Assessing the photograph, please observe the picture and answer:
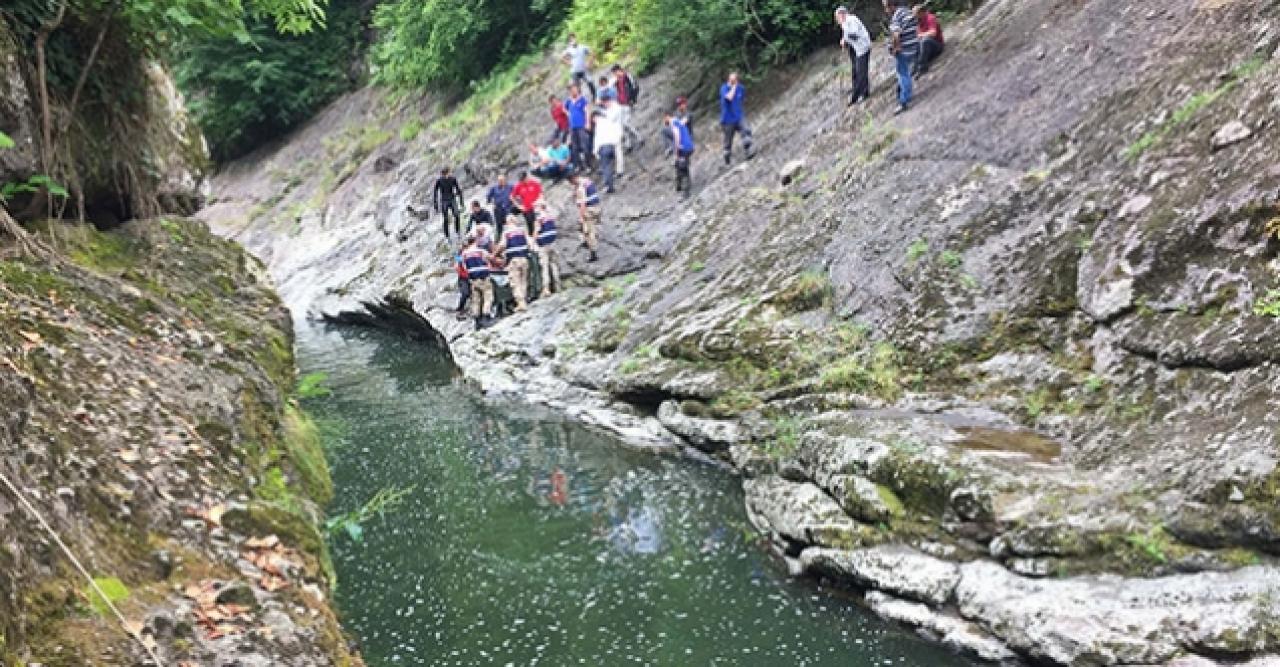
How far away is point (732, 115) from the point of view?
1798cm

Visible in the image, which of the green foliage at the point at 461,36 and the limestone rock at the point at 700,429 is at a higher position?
the green foliage at the point at 461,36

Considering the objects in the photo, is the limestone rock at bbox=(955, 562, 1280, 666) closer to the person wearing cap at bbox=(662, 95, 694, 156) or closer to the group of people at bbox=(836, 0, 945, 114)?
the group of people at bbox=(836, 0, 945, 114)

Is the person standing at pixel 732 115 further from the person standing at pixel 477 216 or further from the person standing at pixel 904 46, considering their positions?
the person standing at pixel 477 216

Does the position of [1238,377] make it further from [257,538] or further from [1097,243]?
[257,538]

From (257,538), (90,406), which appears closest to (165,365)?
(90,406)

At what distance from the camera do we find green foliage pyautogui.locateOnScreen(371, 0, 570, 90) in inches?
1166

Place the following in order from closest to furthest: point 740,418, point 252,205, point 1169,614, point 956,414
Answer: point 1169,614 → point 956,414 → point 740,418 → point 252,205

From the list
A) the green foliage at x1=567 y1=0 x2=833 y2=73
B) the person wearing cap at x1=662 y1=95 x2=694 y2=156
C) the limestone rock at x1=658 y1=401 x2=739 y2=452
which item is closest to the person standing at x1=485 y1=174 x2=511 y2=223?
the person wearing cap at x1=662 y1=95 x2=694 y2=156

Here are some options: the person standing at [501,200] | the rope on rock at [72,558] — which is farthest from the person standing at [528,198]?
the rope on rock at [72,558]

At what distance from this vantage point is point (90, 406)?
5.12 metres

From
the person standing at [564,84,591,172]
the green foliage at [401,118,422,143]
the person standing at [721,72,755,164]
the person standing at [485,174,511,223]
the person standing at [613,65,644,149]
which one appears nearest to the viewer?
the person standing at [721,72,755,164]

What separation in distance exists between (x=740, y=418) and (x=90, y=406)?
7.59 metres

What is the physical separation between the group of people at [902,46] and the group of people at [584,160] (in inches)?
0.6

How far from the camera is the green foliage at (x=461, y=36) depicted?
29625 mm
